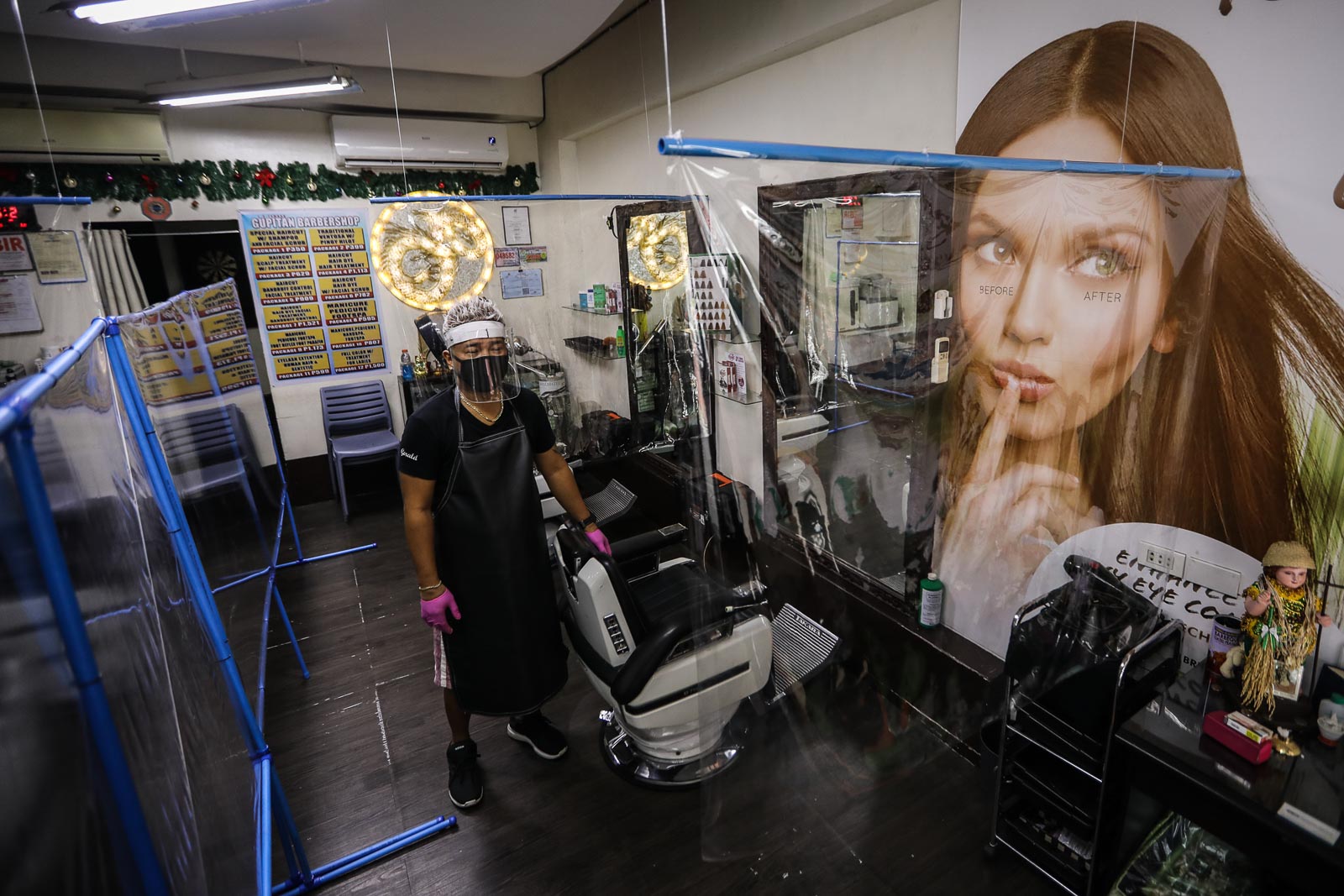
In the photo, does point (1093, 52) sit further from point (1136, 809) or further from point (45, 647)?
point (45, 647)

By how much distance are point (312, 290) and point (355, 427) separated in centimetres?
109

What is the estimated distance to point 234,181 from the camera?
508cm

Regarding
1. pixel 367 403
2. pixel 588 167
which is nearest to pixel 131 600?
pixel 367 403

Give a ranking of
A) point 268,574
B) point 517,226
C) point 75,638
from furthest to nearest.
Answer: point 517,226, point 268,574, point 75,638

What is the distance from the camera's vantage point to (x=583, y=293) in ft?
13.6

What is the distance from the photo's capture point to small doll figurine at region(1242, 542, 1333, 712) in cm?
158

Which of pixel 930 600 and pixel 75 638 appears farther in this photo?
pixel 930 600

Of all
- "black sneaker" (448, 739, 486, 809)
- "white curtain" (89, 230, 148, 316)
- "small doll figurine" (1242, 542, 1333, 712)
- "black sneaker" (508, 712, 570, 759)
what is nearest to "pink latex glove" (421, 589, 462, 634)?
"black sneaker" (448, 739, 486, 809)

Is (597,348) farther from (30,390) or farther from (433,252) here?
(30,390)

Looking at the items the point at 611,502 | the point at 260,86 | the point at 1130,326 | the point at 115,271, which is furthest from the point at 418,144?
the point at 1130,326

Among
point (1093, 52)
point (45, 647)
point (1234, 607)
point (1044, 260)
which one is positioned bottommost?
point (1234, 607)

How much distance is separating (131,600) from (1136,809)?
2426 millimetres

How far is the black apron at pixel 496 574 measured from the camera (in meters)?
2.24

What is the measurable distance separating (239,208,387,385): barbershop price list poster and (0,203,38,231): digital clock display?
1.42 meters
